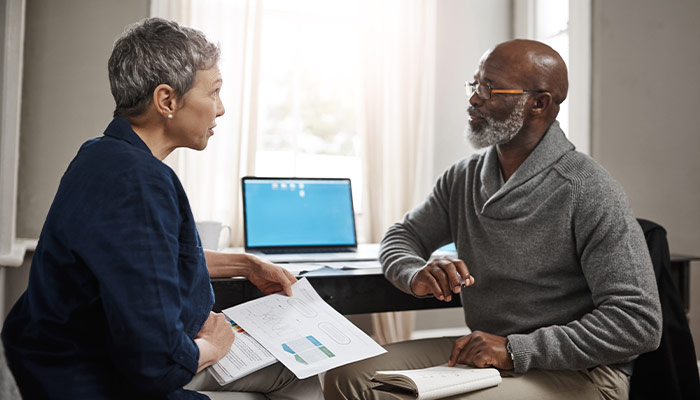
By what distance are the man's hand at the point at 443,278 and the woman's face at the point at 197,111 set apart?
Result: 643mm

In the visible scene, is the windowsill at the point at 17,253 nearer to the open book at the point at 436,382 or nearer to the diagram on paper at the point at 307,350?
the diagram on paper at the point at 307,350

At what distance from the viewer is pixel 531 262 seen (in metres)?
1.44

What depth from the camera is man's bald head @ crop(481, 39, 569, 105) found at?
1518mm

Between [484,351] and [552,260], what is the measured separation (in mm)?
299

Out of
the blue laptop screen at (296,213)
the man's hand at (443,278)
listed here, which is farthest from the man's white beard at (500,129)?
the blue laptop screen at (296,213)

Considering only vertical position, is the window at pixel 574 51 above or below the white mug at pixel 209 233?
above

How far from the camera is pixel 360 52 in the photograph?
297 cm

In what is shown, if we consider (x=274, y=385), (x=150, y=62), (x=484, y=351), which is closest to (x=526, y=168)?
(x=484, y=351)

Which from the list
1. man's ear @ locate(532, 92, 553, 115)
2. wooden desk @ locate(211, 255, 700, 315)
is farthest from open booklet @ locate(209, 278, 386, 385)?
man's ear @ locate(532, 92, 553, 115)

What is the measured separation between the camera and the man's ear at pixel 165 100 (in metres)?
0.99

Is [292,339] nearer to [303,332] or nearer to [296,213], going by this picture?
[303,332]

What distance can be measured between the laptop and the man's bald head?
39.2 inches

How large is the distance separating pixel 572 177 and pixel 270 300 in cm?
78

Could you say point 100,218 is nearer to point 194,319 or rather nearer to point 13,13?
point 194,319
